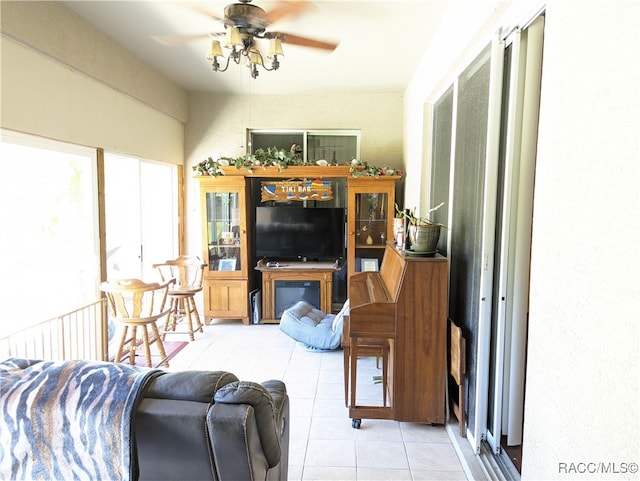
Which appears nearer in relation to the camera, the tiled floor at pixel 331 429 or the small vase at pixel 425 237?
the tiled floor at pixel 331 429

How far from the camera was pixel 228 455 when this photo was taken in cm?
119

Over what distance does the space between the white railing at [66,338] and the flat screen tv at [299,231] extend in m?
2.01

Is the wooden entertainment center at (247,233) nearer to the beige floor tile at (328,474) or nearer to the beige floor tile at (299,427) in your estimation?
the beige floor tile at (299,427)

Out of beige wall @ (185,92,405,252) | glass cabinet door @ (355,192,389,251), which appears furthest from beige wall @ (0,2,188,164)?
glass cabinet door @ (355,192,389,251)

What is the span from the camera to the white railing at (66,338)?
2.63m

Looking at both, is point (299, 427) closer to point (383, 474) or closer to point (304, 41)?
point (383, 474)

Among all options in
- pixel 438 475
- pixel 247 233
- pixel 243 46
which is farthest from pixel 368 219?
pixel 438 475

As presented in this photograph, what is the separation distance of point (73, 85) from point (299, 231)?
271 centimetres

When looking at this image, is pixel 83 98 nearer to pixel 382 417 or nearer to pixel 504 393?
pixel 382 417

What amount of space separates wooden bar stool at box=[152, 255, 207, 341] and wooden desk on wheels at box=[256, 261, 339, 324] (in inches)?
28.8

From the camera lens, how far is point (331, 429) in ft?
8.38

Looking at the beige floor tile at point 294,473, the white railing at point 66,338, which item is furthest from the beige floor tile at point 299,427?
the white railing at point 66,338

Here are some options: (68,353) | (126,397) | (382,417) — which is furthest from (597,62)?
(68,353)

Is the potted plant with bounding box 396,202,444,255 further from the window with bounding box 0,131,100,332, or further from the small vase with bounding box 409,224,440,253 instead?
the window with bounding box 0,131,100,332
